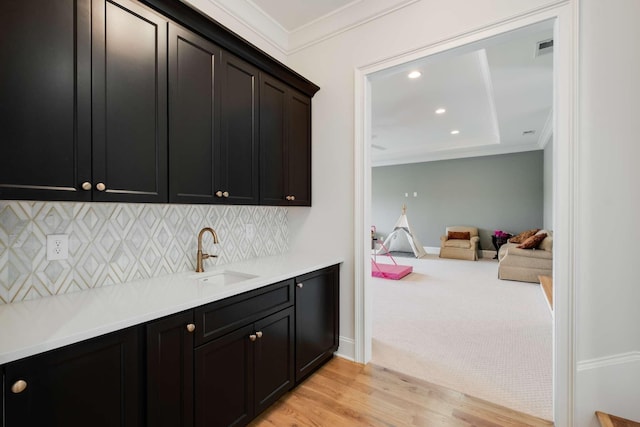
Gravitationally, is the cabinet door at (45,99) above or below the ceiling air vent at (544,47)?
below

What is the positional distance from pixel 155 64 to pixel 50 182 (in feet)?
2.51

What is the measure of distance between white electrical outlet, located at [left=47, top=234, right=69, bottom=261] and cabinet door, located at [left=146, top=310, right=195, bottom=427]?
662 millimetres

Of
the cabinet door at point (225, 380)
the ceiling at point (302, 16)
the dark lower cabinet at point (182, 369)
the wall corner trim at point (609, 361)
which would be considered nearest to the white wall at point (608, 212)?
the wall corner trim at point (609, 361)

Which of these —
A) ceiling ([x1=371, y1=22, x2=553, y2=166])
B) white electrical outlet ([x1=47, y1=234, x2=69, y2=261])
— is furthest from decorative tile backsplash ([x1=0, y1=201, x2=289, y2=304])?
ceiling ([x1=371, y1=22, x2=553, y2=166])

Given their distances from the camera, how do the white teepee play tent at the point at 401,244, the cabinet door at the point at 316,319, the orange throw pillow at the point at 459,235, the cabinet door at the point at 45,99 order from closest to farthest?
the cabinet door at the point at 45,99 → the cabinet door at the point at 316,319 → the orange throw pillow at the point at 459,235 → the white teepee play tent at the point at 401,244

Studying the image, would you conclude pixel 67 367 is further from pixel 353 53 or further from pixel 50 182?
pixel 353 53

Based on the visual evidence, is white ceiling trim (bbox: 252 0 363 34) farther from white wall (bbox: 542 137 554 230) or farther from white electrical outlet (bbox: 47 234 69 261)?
white wall (bbox: 542 137 554 230)

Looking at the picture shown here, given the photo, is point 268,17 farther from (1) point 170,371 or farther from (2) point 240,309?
(1) point 170,371

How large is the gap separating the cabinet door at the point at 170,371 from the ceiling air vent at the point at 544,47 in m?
3.79

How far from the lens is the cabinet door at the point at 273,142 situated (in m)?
2.15

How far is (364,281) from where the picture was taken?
2.42 metres

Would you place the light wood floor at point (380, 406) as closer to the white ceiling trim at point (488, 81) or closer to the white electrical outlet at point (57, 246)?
the white electrical outlet at point (57, 246)

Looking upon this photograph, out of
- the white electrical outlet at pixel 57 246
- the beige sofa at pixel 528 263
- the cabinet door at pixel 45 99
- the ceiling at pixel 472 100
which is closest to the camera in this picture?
the cabinet door at pixel 45 99

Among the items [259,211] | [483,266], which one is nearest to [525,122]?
[483,266]
